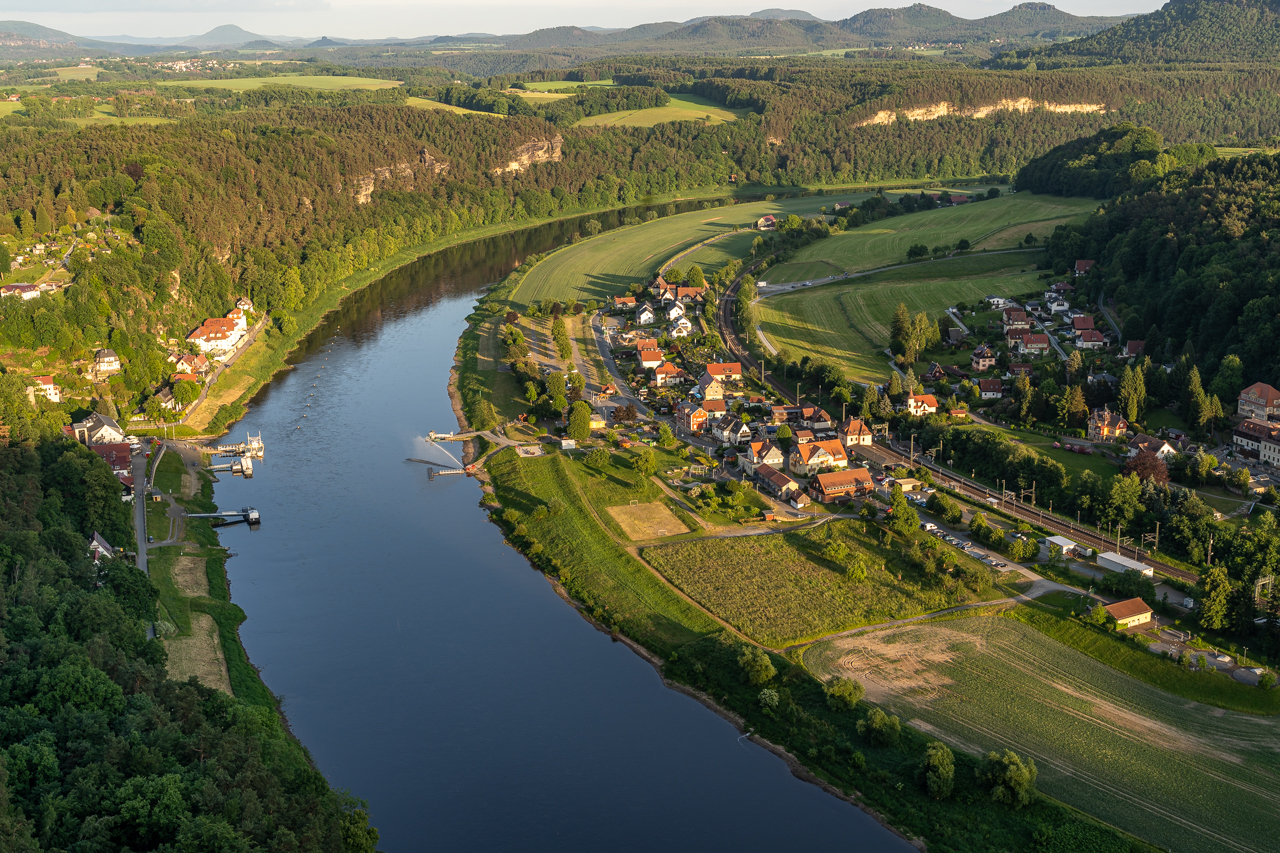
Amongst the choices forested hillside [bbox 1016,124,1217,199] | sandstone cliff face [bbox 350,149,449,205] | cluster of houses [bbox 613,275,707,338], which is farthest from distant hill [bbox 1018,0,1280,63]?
cluster of houses [bbox 613,275,707,338]

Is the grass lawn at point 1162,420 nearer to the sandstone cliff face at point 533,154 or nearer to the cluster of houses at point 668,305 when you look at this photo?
the cluster of houses at point 668,305

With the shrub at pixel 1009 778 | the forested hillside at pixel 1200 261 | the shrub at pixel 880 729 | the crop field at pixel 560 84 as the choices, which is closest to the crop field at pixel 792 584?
the shrub at pixel 880 729

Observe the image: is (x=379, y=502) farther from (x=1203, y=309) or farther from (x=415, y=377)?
(x=1203, y=309)

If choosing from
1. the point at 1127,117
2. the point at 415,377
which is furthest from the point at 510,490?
the point at 1127,117

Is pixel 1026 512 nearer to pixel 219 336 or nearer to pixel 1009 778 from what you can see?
pixel 1009 778

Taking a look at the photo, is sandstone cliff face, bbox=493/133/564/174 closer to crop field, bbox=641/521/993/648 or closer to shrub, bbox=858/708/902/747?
crop field, bbox=641/521/993/648

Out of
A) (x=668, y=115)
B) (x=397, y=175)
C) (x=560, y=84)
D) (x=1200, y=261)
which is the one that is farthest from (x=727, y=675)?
(x=560, y=84)
